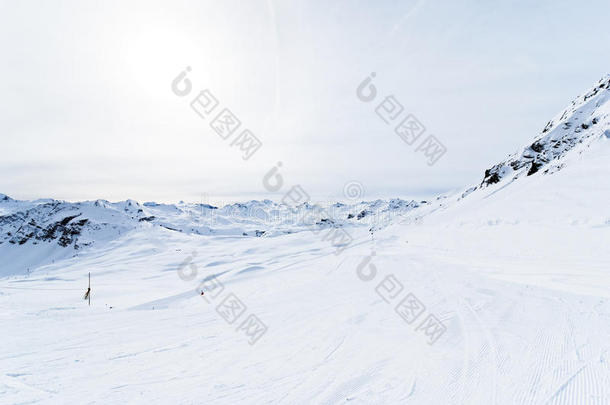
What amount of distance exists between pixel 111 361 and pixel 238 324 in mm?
3717

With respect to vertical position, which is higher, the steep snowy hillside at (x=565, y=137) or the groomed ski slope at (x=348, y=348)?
the groomed ski slope at (x=348, y=348)

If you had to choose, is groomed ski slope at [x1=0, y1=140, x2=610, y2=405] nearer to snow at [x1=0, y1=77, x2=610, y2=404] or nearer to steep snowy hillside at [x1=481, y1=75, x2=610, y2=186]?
snow at [x1=0, y1=77, x2=610, y2=404]

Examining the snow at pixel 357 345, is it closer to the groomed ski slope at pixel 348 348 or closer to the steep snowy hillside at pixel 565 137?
the groomed ski slope at pixel 348 348

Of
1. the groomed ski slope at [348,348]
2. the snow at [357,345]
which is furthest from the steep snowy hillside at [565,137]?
the groomed ski slope at [348,348]

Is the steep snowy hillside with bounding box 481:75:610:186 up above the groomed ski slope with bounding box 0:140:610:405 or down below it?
below

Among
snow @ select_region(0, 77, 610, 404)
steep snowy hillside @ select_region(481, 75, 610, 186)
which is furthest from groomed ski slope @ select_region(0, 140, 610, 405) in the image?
steep snowy hillside @ select_region(481, 75, 610, 186)

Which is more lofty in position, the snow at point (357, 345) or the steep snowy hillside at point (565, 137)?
the snow at point (357, 345)

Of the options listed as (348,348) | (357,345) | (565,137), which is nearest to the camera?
(348,348)

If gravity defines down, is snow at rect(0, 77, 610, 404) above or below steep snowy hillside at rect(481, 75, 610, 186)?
above

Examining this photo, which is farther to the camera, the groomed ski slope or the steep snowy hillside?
the steep snowy hillside

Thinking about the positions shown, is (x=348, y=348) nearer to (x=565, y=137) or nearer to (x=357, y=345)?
(x=357, y=345)

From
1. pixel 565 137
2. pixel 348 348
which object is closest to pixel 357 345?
pixel 348 348

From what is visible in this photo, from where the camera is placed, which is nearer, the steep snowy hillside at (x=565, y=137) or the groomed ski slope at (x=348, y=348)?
the groomed ski slope at (x=348, y=348)

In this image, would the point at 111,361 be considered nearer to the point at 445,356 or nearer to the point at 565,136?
the point at 445,356
